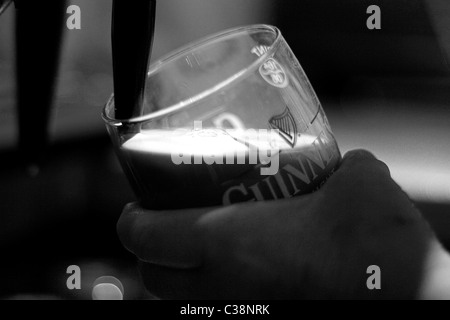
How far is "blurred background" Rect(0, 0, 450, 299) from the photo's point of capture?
72cm

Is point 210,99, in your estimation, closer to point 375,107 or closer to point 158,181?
point 158,181

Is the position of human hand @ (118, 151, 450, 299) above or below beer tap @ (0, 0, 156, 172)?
below

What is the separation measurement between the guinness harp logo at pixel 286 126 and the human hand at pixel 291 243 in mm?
37

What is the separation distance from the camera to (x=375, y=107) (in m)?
0.90

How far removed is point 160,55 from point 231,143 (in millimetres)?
522

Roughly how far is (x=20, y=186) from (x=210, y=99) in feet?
1.53

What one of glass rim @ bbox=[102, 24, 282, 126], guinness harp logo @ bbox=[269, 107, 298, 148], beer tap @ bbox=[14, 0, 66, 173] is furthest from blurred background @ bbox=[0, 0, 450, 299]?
guinness harp logo @ bbox=[269, 107, 298, 148]

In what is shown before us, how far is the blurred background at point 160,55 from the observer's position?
0.72 metres

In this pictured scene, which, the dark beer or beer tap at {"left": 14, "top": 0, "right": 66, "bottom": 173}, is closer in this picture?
the dark beer

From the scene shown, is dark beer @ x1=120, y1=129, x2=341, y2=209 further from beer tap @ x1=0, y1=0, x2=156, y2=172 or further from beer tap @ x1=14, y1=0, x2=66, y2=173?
beer tap @ x1=14, y1=0, x2=66, y2=173

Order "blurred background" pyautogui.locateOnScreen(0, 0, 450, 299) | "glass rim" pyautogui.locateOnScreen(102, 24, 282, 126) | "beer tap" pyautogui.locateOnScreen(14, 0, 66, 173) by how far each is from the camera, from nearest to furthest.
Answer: "glass rim" pyautogui.locateOnScreen(102, 24, 282, 126) < "beer tap" pyautogui.locateOnScreen(14, 0, 66, 173) < "blurred background" pyautogui.locateOnScreen(0, 0, 450, 299)

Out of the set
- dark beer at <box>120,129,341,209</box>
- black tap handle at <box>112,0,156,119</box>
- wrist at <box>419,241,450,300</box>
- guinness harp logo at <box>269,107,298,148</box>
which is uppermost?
black tap handle at <box>112,0,156,119</box>
